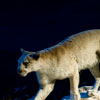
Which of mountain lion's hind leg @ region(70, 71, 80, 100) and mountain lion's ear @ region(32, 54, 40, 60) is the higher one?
mountain lion's ear @ region(32, 54, 40, 60)

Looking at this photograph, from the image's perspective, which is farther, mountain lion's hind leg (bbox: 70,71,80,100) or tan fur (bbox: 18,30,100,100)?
mountain lion's hind leg (bbox: 70,71,80,100)

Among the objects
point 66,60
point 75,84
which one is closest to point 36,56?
point 66,60

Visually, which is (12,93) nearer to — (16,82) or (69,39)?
(16,82)

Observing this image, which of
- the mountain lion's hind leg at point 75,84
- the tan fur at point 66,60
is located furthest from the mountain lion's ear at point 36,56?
the mountain lion's hind leg at point 75,84

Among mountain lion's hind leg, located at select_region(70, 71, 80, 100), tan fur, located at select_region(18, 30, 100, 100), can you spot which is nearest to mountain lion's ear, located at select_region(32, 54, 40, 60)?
tan fur, located at select_region(18, 30, 100, 100)

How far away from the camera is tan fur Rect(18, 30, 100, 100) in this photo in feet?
10.2

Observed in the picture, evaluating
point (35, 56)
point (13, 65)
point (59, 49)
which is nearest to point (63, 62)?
point (59, 49)

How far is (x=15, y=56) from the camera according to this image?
8.18 m

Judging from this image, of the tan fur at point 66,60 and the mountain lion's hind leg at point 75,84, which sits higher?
the tan fur at point 66,60

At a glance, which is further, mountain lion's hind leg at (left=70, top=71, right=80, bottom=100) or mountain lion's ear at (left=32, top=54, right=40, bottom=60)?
mountain lion's hind leg at (left=70, top=71, right=80, bottom=100)

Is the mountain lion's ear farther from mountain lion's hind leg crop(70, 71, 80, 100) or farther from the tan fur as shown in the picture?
mountain lion's hind leg crop(70, 71, 80, 100)

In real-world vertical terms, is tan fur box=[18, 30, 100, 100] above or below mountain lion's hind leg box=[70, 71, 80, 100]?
above

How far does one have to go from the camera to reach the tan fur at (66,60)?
310 centimetres

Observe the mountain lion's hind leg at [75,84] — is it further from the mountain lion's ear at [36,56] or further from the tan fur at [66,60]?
the mountain lion's ear at [36,56]
